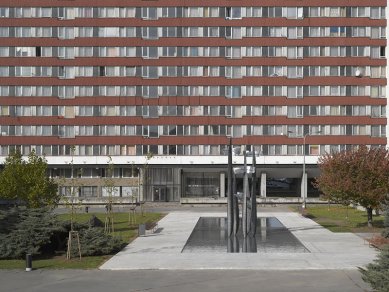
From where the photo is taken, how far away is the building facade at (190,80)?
10425 centimetres

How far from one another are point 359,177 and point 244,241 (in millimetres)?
11476

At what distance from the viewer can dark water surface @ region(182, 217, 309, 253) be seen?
38.6m

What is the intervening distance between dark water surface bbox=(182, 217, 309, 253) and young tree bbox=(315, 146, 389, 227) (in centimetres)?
484

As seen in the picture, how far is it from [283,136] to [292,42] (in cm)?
1416

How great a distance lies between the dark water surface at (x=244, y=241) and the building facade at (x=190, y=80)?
49.0m

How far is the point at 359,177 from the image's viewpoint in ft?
162

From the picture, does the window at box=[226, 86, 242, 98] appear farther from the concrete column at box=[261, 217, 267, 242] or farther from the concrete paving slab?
the concrete paving slab

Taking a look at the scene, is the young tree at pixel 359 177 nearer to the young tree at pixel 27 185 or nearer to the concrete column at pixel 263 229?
the concrete column at pixel 263 229

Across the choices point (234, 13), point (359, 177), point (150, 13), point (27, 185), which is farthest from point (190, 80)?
point (359, 177)

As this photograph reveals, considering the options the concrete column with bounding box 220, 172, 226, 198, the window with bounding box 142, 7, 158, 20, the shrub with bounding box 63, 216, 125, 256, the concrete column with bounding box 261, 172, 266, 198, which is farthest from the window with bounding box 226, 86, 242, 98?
the shrub with bounding box 63, 216, 125, 256

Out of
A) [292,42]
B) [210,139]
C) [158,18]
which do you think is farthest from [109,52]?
[292,42]

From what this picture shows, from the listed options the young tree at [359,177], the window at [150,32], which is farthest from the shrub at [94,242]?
the window at [150,32]

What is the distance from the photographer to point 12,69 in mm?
104938

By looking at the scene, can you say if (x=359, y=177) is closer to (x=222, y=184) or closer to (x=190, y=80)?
(x=190, y=80)
